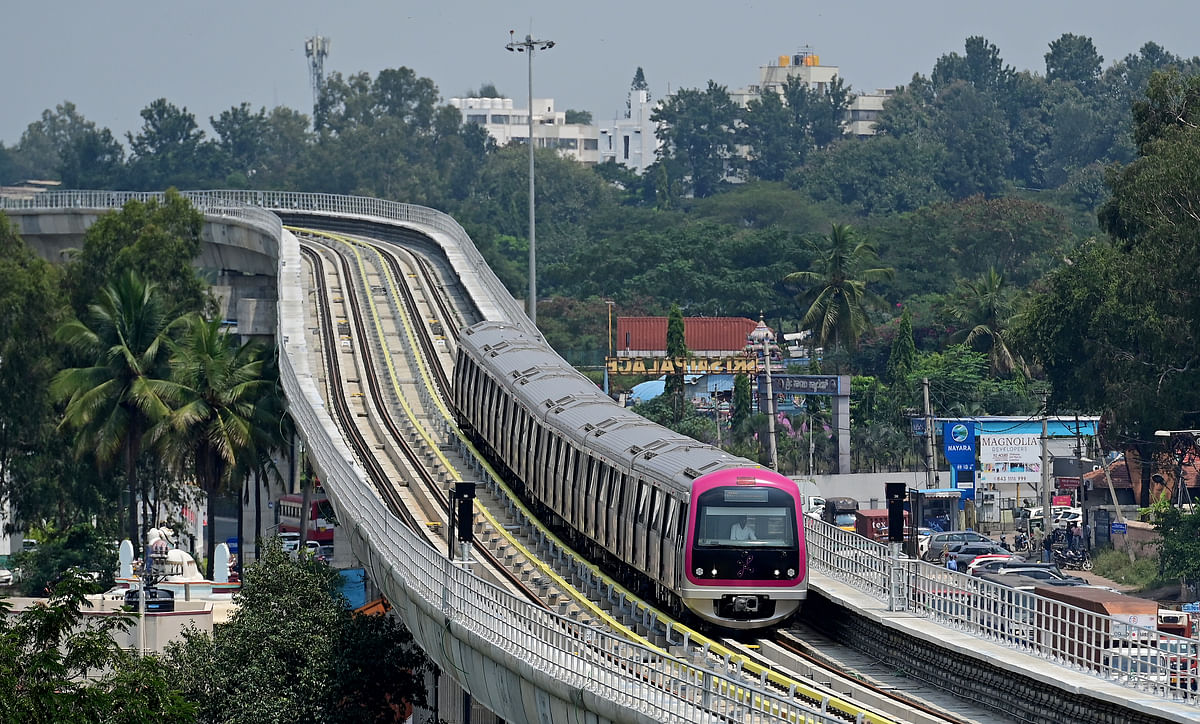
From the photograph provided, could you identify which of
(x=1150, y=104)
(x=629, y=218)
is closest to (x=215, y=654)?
(x=1150, y=104)

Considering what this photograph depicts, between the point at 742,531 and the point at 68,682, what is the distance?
11341mm

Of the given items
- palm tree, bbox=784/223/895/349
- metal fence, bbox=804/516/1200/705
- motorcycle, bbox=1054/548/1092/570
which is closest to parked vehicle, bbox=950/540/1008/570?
motorcycle, bbox=1054/548/1092/570

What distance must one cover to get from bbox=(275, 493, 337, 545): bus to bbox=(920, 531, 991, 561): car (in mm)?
23675

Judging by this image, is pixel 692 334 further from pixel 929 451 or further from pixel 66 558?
pixel 66 558

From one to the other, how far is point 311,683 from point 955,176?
6077 inches

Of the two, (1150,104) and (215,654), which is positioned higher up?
(1150,104)

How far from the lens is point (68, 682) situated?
97.1 feet

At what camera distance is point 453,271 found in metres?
78.6

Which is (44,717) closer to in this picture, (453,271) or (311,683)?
(311,683)

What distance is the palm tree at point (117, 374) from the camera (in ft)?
231

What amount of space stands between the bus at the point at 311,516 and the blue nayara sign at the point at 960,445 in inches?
948

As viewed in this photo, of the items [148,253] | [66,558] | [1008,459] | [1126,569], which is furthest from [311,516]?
[1126,569]

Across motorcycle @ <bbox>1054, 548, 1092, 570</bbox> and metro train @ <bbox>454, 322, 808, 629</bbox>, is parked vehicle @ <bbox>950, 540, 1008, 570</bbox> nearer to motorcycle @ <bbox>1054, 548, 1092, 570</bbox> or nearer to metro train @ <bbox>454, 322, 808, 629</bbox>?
motorcycle @ <bbox>1054, 548, 1092, 570</bbox>

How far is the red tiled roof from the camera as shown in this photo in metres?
121
